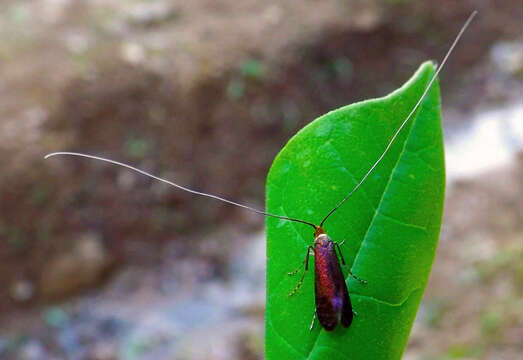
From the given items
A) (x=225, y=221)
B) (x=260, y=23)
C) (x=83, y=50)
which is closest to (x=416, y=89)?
(x=225, y=221)

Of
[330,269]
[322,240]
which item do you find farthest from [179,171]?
[322,240]

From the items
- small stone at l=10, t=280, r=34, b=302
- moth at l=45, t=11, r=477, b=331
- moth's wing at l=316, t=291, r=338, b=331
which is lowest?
small stone at l=10, t=280, r=34, b=302

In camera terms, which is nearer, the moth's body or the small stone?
the moth's body

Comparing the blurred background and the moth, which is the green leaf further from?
the blurred background

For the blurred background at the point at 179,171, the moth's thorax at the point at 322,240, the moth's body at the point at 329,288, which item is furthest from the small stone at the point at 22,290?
the moth's thorax at the point at 322,240

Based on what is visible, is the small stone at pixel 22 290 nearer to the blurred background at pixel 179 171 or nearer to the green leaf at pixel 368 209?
the blurred background at pixel 179 171

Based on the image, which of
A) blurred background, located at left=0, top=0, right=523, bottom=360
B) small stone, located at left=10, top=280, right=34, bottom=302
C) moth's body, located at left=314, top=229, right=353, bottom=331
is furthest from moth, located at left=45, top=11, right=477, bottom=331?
small stone, located at left=10, top=280, right=34, bottom=302

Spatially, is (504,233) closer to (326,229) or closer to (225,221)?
(225,221)

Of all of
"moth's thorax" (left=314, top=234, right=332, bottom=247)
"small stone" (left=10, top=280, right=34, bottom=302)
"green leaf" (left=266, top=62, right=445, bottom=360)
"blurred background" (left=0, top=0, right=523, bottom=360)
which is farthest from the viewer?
"small stone" (left=10, top=280, right=34, bottom=302)
